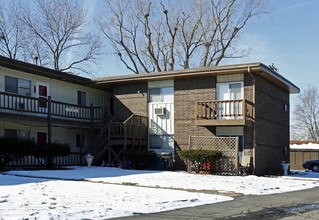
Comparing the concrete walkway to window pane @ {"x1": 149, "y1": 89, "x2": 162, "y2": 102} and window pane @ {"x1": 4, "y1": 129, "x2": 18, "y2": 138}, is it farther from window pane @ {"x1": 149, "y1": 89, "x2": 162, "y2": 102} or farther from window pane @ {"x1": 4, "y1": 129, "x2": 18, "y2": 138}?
window pane @ {"x1": 4, "y1": 129, "x2": 18, "y2": 138}

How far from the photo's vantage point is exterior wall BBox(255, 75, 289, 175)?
20.5 metres

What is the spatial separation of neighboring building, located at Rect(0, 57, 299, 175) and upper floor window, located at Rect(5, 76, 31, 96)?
0.16ft

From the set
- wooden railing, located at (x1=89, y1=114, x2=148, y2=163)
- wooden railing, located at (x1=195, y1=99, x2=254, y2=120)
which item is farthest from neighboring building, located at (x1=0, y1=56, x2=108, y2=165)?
wooden railing, located at (x1=195, y1=99, x2=254, y2=120)

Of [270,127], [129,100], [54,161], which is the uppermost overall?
[129,100]

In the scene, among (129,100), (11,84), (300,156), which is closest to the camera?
(11,84)

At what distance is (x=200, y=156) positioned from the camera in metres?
19.0

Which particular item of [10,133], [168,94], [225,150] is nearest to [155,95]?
[168,94]

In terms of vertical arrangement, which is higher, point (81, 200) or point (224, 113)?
point (224, 113)

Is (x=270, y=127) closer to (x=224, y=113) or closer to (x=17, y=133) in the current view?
(x=224, y=113)

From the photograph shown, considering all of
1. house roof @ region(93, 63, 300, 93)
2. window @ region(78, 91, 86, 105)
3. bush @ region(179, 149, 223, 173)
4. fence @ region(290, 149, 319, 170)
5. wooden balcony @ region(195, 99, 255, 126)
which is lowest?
fence @ region(290, 149, 319, 170)

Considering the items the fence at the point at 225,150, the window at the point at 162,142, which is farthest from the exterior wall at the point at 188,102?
the fence at the point at 225,150

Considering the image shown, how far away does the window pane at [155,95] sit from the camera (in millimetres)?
22812

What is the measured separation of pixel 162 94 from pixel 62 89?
5683 mm

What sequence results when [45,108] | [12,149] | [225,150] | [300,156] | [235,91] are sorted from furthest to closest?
[300,156] → [45,108] → [235,91] → [225,150] → [12,149]
